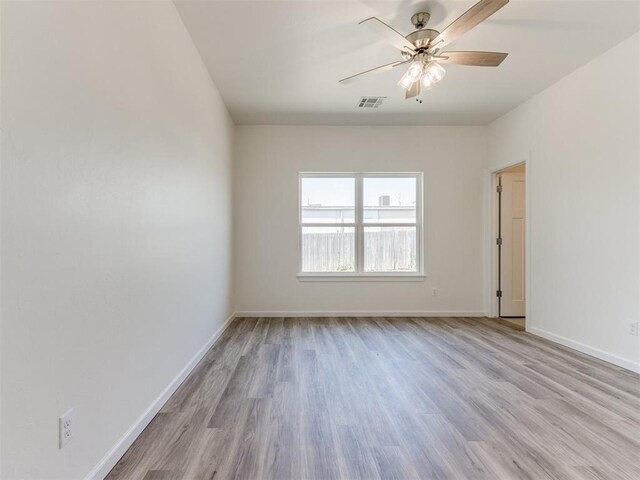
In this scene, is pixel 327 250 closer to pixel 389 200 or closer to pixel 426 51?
pixel 389 200

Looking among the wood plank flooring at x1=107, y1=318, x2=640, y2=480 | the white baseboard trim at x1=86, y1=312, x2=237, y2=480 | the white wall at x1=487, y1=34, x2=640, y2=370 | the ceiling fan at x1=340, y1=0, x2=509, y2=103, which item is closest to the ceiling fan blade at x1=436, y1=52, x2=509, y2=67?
the ceiling fan at x1=340, y1=0, x2=509, y2=103

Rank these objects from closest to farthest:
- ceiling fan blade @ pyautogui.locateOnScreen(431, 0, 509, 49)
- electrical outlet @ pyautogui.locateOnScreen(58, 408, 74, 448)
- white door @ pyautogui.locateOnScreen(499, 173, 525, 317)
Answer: electrical outlet @ pyautogui.locateOnScreen(58, 408, 74, 448), ceiling fan blade @ pyautogui.locateOnScreen(431, 0, 509, 49), white door @ pyautogui.locateOnScreen(499, 173, 525, 317)

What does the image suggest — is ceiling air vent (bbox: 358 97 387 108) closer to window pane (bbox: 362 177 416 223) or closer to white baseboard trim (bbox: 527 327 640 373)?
window pane (bbox: 362 177 416 223)

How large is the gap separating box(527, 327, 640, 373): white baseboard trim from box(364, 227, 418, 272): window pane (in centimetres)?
172

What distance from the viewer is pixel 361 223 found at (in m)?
4.79

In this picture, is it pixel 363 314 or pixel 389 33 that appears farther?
pixel 363 314

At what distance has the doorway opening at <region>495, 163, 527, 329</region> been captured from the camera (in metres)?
4.55

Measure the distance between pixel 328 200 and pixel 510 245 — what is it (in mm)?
2748

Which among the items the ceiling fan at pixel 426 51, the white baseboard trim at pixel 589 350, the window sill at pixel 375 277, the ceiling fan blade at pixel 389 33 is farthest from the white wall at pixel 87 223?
the white baseboard trim at pixel 589 350

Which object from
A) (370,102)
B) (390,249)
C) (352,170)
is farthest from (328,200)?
(370,102)

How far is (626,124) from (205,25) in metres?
3.61

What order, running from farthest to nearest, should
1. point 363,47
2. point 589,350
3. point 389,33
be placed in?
point 589,350 → point 363,47 → point 389,33

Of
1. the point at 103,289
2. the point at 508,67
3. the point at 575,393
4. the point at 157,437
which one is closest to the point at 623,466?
the point at 575,393

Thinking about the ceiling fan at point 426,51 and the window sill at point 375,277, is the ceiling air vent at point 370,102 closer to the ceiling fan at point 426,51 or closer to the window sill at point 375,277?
the ceiling fan at point 426,51
